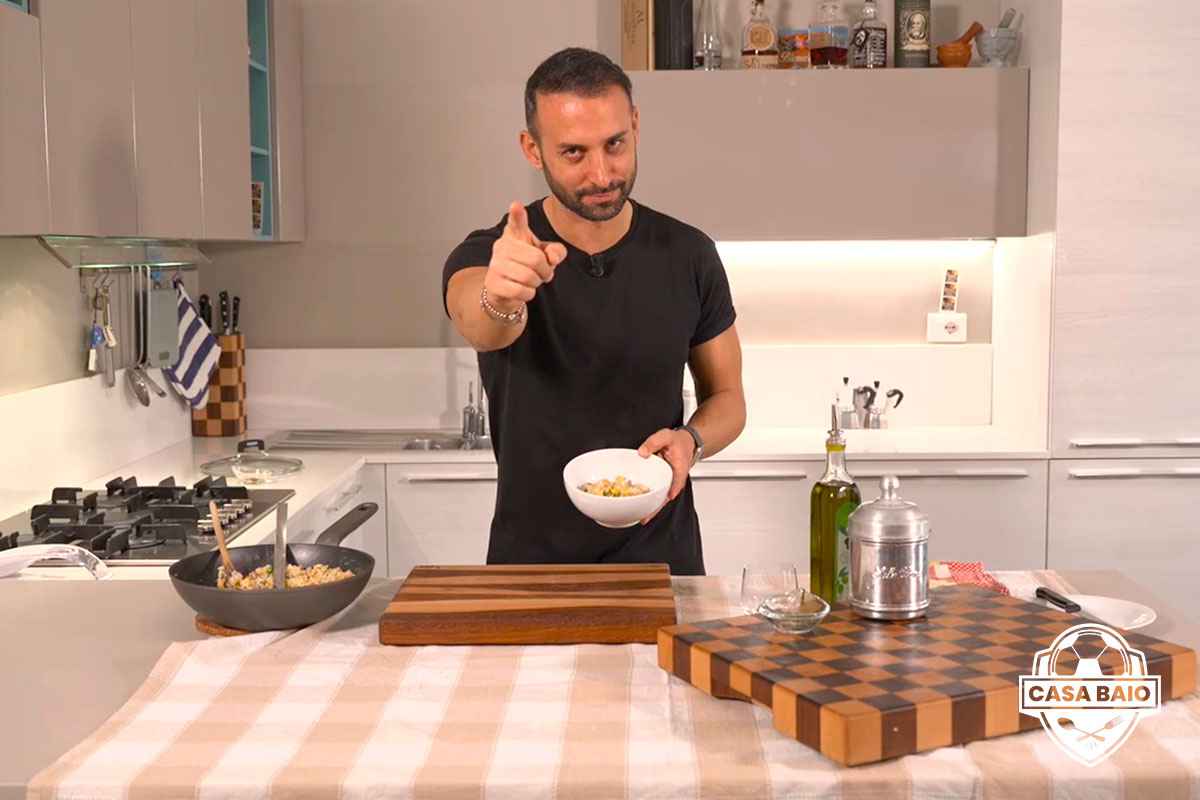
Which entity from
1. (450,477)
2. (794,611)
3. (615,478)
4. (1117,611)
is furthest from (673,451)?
(450,477)

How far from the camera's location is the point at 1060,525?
3.99m

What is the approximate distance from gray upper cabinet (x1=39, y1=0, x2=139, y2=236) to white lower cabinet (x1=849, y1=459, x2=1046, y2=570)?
2.14 meters

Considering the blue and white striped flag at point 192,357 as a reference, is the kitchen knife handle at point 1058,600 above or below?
below

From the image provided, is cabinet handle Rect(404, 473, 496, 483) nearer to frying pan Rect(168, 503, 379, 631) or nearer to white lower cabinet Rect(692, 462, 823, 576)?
white lower cabinet Rect(692, 462, 823, 576)

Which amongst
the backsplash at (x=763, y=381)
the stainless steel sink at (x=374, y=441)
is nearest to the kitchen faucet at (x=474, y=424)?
the stainless steel sink at (x=374, y=441)

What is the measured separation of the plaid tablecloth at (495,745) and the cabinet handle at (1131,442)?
2547mm

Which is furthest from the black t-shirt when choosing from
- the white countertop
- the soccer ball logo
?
the white countertop

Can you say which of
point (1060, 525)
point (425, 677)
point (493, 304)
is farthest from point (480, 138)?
point (425, 677)

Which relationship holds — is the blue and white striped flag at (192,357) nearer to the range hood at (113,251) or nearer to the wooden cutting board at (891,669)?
the range hood at (113,251)

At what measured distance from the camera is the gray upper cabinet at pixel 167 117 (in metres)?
3.00

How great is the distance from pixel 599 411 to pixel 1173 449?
7.43 ft

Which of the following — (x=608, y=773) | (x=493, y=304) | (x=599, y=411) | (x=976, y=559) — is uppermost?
(x=493, y=304)

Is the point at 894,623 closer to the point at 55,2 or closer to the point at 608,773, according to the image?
the point at 608,773

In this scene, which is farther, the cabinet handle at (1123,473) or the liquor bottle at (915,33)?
the liquor bottle at (915,33)
